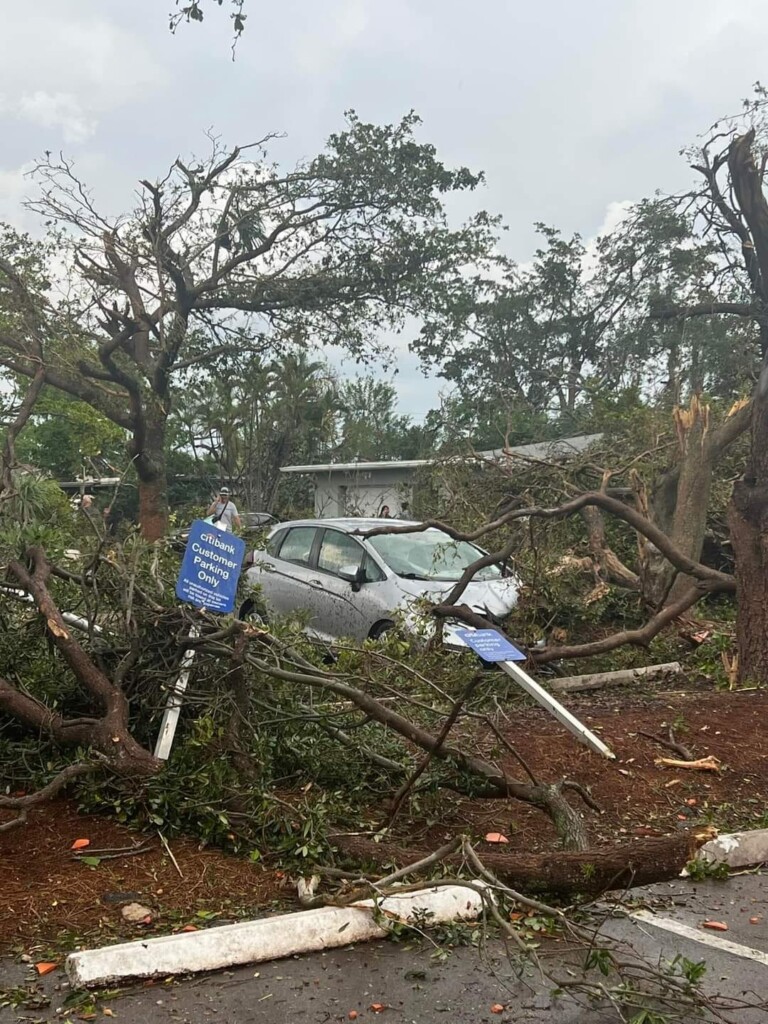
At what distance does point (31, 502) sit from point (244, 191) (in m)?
18.4

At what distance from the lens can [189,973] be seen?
130 inches

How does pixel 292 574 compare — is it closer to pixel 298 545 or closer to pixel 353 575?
pixel 298 545

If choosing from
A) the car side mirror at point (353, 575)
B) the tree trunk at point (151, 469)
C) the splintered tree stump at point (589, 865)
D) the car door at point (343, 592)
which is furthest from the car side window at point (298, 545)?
the tree trunk at point (151, 469)

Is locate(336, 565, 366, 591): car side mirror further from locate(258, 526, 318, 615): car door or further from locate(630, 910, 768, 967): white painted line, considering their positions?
locate(630, 910, 768, 967): white painted line

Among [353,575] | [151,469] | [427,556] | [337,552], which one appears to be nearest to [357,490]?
[151,469]

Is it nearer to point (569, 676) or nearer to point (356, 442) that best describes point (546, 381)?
point (356, 442)

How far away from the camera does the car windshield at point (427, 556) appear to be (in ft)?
31.2

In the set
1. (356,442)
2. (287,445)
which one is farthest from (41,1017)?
(356,442)

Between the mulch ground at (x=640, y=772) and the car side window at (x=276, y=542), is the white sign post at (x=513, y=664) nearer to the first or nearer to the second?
the mulch ground at (x=640, y=772)

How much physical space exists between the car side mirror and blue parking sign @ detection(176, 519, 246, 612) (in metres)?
4.26

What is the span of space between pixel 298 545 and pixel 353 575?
3.94ft

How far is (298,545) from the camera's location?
34.7ft

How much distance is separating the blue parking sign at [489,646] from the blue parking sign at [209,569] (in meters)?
1.31

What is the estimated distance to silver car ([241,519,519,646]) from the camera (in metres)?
9.19
